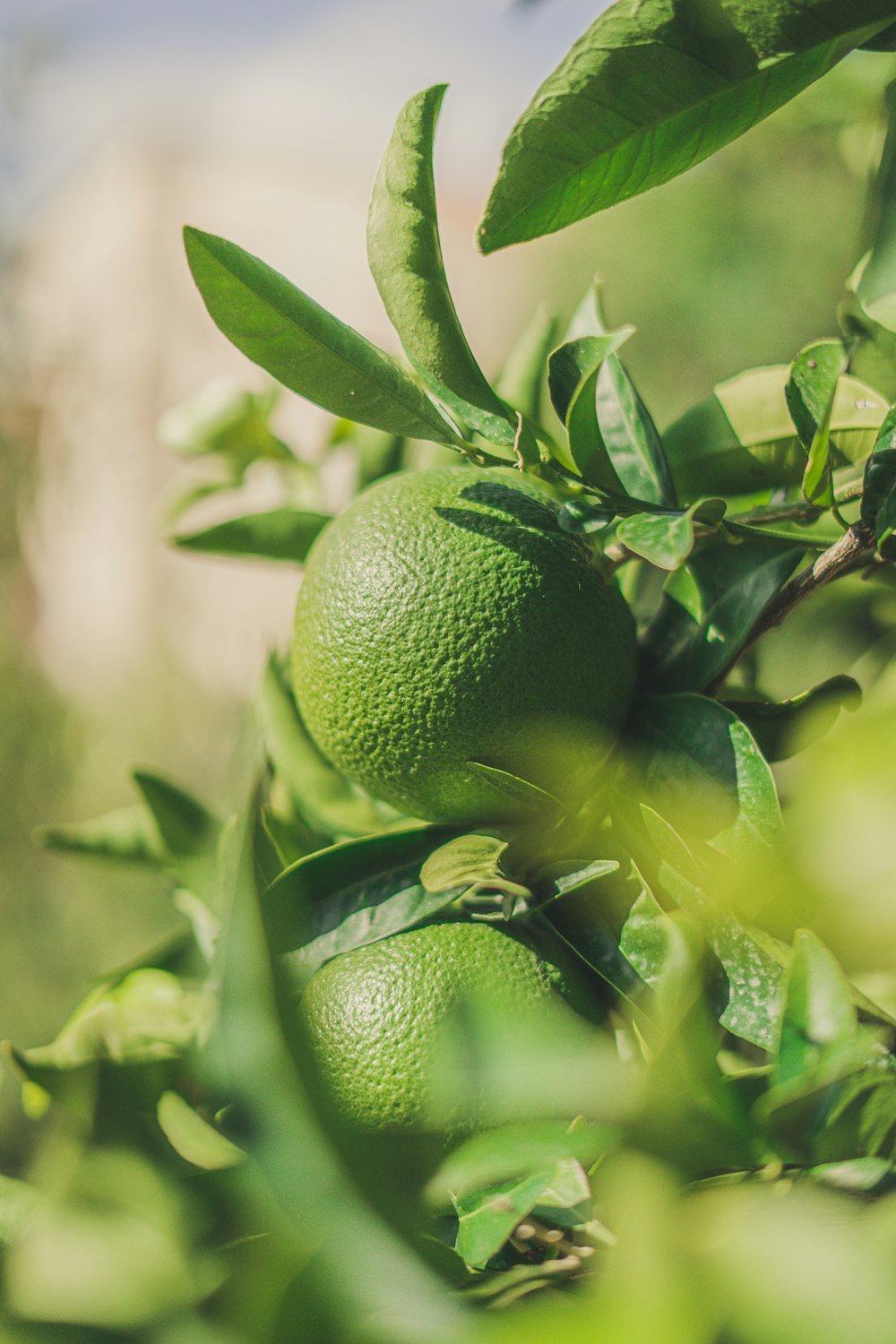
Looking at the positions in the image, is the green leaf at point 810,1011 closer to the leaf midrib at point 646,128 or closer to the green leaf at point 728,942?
the green leaf at point 728,942

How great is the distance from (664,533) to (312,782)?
209mm

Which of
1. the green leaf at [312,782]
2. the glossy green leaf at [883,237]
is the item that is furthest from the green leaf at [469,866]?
the glossy green leaf at [883,237]

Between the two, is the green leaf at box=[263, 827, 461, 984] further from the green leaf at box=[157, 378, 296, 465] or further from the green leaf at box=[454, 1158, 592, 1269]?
the green leaf at box=[157, 378, 296, 465]

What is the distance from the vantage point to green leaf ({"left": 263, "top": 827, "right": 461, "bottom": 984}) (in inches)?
13.0

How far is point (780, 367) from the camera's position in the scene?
36cm

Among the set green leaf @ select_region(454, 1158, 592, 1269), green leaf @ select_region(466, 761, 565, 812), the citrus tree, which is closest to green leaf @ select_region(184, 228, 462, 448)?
the citrus tree

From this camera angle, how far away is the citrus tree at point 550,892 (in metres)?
0.20

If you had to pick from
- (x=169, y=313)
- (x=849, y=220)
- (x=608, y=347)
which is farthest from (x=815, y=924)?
(x=169, y=313)

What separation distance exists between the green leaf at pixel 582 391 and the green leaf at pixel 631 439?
0.03m

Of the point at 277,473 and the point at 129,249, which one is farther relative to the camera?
the point at 129,249

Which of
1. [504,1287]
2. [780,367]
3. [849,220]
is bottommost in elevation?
[504,1287]

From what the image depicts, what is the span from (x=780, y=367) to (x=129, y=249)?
13.5ft

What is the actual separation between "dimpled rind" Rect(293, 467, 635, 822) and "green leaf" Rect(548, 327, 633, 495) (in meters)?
0.03

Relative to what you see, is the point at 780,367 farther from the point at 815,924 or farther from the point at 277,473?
the point at 277,473
